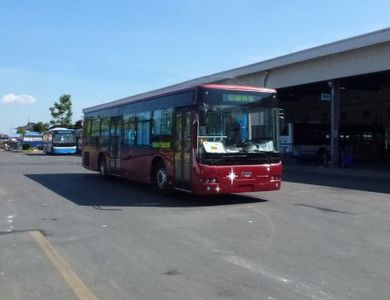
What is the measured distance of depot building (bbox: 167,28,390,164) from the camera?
Result: 85.8 feet

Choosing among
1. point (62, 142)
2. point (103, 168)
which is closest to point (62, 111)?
point (62, 142)

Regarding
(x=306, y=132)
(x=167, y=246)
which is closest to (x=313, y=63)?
(x=306, y=132)

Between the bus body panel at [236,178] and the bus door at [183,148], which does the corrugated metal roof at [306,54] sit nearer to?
the bus door at [183,148]

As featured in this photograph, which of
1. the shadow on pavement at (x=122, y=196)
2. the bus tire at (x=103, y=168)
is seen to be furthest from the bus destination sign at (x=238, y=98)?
the bus tire at (x=103, y=168)

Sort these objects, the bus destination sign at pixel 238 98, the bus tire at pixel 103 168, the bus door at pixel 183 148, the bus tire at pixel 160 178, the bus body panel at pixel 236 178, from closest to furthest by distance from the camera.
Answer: the bus body panel at pixel 236 178
the bus door at pixel 183 148
the bus destination sign at pixel 238 98
the bus tire at pixel 160 178
the bus tire at pixel 103 168

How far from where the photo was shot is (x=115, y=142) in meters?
18.8

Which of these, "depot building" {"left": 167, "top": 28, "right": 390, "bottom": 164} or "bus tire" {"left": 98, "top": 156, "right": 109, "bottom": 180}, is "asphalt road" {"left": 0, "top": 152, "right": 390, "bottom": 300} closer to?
"bus tire" {"left": 98, "top": 156, "right": 109, "bottom": 180}

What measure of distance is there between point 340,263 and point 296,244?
4.21 feet

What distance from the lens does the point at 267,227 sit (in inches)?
387

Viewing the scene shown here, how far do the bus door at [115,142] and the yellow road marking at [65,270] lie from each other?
31.3 ft

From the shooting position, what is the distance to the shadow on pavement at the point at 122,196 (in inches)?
529

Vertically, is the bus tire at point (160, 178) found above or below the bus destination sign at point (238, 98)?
below

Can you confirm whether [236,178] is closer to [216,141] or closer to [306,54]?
[216,141]

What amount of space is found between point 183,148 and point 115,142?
5.99 meters
